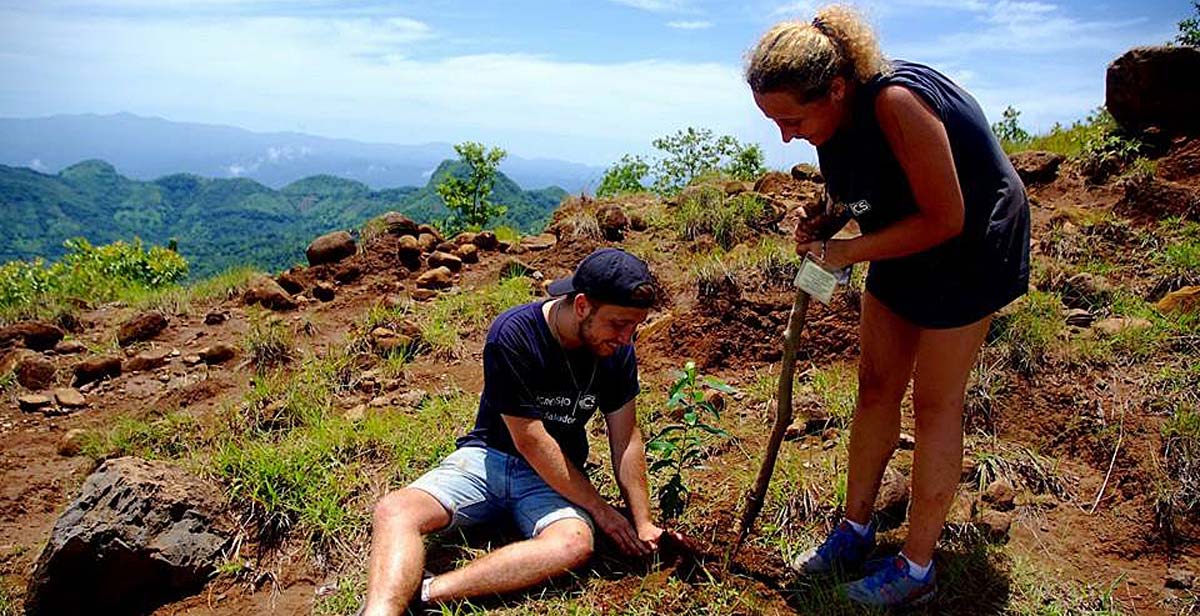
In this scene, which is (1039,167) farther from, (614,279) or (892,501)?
(614,279)

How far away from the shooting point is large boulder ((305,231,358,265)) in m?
6.31

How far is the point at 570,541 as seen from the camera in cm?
254

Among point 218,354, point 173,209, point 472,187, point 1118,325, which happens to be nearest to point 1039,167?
point 1118,325

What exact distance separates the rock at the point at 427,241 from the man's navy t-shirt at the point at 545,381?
382cm

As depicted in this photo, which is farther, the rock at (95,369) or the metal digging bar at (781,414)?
the rock at (95,369)

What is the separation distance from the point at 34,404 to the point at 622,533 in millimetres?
3836

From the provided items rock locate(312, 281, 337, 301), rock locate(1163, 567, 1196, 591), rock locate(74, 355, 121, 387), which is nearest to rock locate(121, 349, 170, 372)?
rock locate(74, 355, 121, 387)

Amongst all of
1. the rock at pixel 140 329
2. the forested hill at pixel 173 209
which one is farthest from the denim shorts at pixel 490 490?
the forested hill at pixel 173 209

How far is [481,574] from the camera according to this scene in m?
2.46

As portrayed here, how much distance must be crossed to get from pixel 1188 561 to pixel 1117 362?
3.65 feet

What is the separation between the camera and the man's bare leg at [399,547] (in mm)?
2348

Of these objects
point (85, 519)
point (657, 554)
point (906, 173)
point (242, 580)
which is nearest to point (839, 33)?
point (906, 173)

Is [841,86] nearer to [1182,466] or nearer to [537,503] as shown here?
[537,503]

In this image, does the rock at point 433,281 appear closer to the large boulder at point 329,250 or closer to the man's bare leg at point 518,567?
the large boulder at point 329,250
